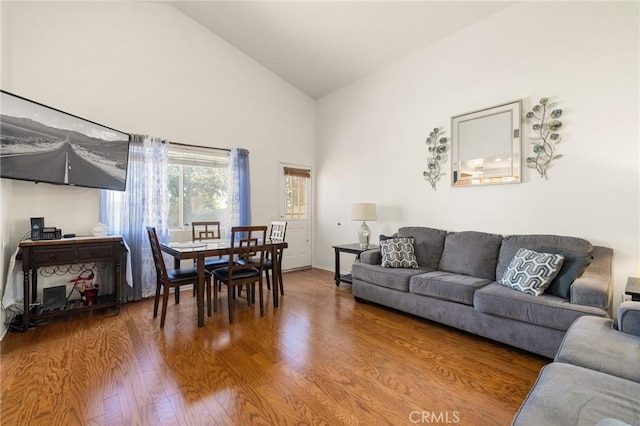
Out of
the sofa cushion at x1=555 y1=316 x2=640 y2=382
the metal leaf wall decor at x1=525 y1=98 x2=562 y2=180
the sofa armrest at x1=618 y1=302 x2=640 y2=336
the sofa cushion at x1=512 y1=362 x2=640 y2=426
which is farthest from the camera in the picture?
the metal leaf wall decor at x1=525 y1=98 x2=562 y2=180

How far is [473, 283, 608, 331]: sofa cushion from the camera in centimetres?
211

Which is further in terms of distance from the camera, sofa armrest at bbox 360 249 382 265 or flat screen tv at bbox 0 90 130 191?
sofa armrest at bbox 360 249 382 265

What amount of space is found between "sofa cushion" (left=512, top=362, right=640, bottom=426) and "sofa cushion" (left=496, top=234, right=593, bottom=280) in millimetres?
1831

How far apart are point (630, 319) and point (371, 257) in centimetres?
237

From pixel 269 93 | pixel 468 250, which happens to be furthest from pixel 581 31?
pixel 269 93

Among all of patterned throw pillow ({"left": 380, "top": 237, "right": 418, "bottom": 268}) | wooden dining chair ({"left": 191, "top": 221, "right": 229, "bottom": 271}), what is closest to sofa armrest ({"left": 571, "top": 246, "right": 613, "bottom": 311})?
patterned throw pillow ({"left": 380, "top": 237, "right": 418, "bottom": 268})

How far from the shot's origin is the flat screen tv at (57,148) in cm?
258

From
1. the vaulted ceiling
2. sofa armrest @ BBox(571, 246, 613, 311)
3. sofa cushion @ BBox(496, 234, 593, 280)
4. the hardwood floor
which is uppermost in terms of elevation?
the vaulted ceiling

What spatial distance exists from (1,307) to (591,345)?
4.50 m

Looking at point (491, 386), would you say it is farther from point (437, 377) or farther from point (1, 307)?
point (1, 307)

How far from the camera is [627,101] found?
101 inches

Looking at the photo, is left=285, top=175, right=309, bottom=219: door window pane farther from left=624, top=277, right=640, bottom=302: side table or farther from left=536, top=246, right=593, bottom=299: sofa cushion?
left=624, top=277, right=640, bottom=302: side table

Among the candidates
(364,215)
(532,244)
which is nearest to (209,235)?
(364,215)

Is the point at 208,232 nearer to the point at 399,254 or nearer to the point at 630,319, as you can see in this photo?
the point at 399,254
